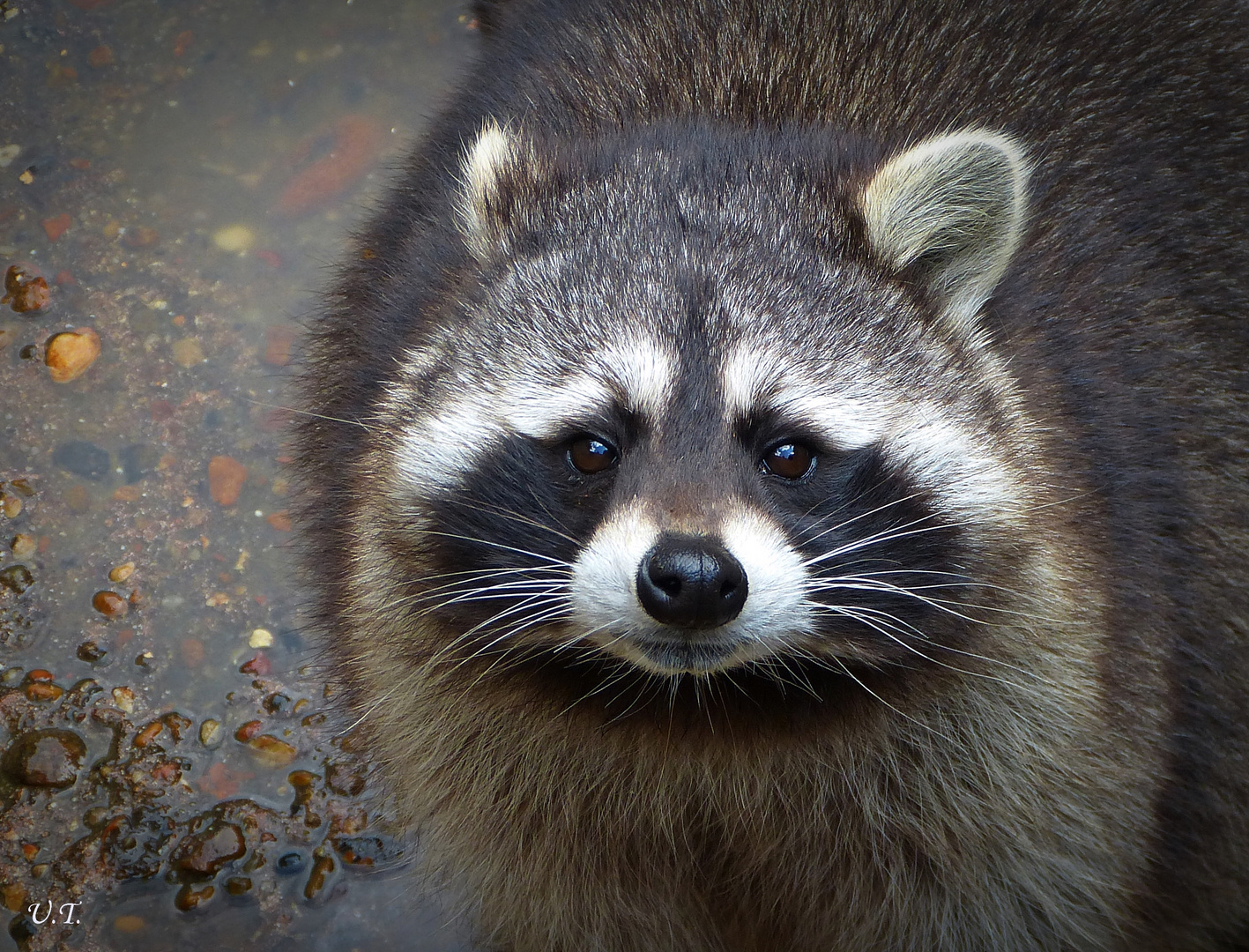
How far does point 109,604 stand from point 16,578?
26 cm

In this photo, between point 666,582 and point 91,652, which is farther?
point 91,652

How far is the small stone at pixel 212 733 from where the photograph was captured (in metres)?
3.50

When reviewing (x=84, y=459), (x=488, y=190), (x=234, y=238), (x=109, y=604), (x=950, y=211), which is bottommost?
(x=109, y=604)

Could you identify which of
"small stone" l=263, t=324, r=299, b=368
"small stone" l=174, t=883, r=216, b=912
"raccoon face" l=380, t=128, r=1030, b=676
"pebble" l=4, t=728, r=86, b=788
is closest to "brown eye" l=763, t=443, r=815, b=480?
"raccoon face" l=380, t=128, r=1030, b=676

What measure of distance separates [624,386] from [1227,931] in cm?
212

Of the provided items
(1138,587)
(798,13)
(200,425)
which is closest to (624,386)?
(1138,587)

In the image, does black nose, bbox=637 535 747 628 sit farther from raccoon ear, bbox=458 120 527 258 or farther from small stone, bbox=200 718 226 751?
small stone, bbox=200 718 226 751

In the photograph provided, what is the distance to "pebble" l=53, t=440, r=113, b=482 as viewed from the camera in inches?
151

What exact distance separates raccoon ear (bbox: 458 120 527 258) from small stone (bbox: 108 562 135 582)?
64.2 inches

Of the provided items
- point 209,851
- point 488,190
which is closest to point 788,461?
point 488,190

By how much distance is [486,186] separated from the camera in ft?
8.66

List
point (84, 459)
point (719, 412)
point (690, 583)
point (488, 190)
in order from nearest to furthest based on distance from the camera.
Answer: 1. point (690, 583)
2. point (719, 412)
3. point (488, 190)
4. point (84, 459)

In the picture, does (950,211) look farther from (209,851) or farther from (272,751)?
(209,851)

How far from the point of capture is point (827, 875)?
9.36ft
